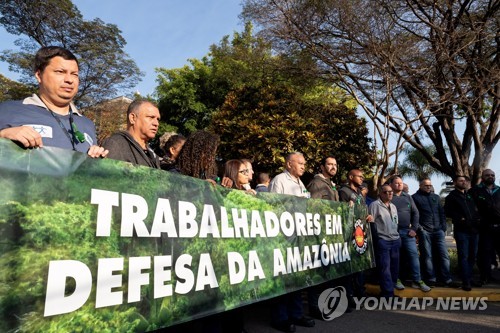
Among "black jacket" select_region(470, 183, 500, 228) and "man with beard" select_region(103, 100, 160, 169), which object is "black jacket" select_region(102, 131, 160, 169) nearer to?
"man with beard" select_region(103, 100, 160, 169)

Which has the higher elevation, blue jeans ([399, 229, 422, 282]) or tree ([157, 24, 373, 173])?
tree ([157, 24, 373, 173])

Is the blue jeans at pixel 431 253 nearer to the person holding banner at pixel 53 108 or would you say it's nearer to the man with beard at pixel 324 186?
the man with beard at pixel 324 186

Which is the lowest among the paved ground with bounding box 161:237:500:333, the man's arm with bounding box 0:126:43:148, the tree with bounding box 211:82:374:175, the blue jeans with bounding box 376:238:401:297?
the paved ground with bounding box 161:237:500:333

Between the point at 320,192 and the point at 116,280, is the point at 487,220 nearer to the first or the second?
the point at 320,192

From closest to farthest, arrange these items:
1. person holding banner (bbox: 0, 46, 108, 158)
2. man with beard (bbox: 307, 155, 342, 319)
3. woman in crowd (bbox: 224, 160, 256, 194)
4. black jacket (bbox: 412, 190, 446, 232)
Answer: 1. person holding banner (bbox: 0, 46, 108, 158)
2. woman in crowd (bbox: 224, 160, 256, 194)
3. man with beard (bbox: 307, 155, 342, 319)
4. black jacket (bbox: 412, 190, 446, 232)

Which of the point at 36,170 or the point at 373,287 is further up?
the point at 36,170

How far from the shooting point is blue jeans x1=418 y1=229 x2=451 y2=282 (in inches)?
252

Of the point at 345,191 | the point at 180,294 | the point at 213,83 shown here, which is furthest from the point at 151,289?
the point at 213,83

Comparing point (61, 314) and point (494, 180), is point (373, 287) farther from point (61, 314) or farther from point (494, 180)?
point (61, 314)

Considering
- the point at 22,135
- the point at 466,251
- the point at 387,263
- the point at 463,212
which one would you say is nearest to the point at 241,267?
the point at 22,135

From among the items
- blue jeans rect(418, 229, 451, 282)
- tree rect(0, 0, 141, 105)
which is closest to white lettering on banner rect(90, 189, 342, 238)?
blue jeans rect(418, 229, 451, 282)

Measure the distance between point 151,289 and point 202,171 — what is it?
1.13 metres

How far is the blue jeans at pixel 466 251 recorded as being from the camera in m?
6.05

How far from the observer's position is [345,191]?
18.6ft
